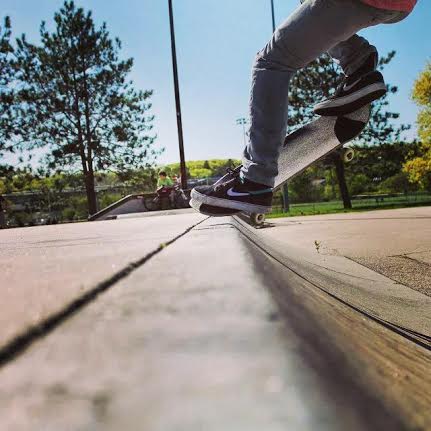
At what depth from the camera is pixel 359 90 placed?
2.32m

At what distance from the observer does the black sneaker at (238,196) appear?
213 centimetres

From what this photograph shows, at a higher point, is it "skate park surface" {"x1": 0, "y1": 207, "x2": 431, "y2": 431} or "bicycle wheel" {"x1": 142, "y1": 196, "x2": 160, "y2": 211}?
"bicycle wheel" {"x1": 142, "y1": 196, "x2": 160, "y2": 211}

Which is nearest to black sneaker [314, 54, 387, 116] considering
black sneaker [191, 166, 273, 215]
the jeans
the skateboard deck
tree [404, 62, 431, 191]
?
the skateboard deck

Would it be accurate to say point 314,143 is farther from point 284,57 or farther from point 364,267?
point 364,267

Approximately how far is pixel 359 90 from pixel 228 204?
0.99 meters

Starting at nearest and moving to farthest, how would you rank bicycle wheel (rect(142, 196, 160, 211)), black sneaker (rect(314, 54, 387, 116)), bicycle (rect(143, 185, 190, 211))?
black sneaker (rect(314, 54, 387, 116)) → bicycle (rect(143, 185, 190, 211)) → bicycle wheel (rect(142, 196, 160, 211))

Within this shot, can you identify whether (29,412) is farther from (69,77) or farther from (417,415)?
(69,77)

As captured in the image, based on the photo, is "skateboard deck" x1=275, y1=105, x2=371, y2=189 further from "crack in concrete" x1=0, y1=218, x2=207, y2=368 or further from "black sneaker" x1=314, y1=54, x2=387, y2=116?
"crack in concrete" x1=0, y1=218, x2=207, y2=368

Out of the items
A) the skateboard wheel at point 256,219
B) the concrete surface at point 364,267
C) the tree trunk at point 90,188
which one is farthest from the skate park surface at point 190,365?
the tree trunk at point 90,188

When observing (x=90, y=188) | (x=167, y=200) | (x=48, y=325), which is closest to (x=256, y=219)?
(x=48, y=325)

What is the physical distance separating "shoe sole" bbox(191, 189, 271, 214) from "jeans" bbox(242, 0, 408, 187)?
5.6 inches

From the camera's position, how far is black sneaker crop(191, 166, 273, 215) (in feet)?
7.00

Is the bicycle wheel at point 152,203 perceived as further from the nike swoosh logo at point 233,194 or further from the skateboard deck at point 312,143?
the nike swoosh logo at point 233,194

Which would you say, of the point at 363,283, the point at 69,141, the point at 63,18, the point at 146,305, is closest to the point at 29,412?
the point at 146,305
